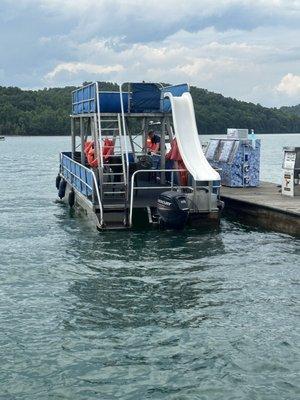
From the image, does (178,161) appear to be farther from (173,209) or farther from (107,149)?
(107,149)

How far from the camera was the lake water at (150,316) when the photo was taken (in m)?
7.80

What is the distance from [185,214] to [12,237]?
5119mm

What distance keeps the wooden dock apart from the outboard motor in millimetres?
2806

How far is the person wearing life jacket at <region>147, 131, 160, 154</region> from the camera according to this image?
23083 mm

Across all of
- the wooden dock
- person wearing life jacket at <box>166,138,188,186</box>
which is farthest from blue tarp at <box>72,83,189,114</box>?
the wooden dock

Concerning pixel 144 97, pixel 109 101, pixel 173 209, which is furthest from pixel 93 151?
pixel 173 209

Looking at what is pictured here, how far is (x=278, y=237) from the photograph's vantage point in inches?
654

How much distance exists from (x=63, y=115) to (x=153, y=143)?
119 meters

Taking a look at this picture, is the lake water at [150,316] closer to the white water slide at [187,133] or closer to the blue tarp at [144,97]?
the white water slide at [187,133]

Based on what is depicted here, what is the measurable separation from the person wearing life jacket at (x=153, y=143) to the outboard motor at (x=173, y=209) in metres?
7.03

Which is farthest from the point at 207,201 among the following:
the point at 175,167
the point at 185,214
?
the point at 175,167

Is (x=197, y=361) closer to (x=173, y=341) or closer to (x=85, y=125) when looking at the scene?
(x=173, y=341)

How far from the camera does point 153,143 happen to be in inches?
920

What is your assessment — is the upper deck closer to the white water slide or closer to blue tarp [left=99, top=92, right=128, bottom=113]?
blue tarp [left=99, top=92, right=128, bottom=113]
